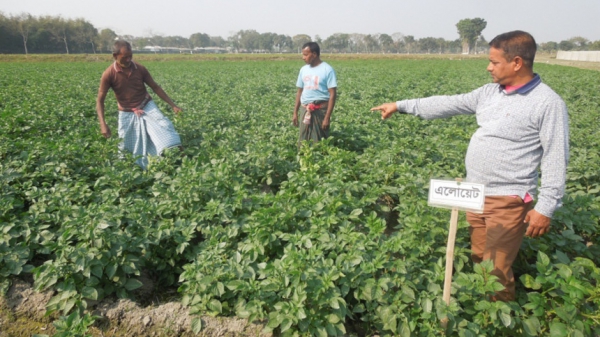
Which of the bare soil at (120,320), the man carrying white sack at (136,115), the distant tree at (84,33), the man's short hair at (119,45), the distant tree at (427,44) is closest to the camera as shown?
the bare soil at (120,320)

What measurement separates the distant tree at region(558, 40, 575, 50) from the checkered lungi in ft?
479

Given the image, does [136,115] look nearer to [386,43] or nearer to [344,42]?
[344,42]

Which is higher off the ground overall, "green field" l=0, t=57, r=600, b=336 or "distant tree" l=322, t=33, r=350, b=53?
"distant tree" l=322, t=33, r=350, b=53

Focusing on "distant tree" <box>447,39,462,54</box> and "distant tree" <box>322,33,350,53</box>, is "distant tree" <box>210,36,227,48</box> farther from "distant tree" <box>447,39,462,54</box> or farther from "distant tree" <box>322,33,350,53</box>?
"distant tree" <box>447,39,462,54</box>

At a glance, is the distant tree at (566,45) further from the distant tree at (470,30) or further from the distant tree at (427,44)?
the distant tree at (427,44)

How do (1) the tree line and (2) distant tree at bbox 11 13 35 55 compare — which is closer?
(2) distant tree at bbox 11 13 35 55

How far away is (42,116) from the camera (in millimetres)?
7367

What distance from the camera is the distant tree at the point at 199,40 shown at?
125875 millimetres

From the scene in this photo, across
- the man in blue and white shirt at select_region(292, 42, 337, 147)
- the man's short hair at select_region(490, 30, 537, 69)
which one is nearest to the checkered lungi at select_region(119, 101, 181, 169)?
the man in blue and white shirt at select_region(292, 42, 337, 147)

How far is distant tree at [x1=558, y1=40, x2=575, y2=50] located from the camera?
119262 mm

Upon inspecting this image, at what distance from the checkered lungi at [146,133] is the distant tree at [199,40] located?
13026cm

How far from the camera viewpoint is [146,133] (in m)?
5.23

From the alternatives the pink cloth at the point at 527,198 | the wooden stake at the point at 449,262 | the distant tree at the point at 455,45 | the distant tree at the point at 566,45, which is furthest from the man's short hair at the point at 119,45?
the distant tree at the point at 566,45

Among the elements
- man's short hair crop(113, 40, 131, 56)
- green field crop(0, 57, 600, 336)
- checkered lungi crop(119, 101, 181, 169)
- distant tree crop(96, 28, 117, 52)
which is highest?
distant tree crop(96, 28, 117, 52)
